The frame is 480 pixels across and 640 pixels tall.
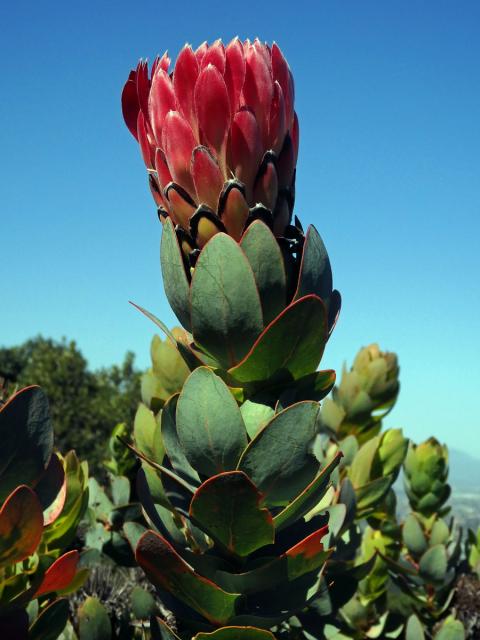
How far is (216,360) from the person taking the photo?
173 centimetres

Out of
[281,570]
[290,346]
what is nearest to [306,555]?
[281,570]

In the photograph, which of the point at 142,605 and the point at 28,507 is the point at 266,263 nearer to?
the point at 28,507

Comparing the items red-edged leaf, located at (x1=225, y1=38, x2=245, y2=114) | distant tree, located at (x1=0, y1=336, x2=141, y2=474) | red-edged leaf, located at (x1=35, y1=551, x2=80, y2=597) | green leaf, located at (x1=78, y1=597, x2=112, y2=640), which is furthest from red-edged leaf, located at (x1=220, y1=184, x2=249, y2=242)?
distant tree, located at (x1=0, y1=336, x2=141, y2=474)

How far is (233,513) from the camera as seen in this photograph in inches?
59.9

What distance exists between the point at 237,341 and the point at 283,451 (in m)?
0.27

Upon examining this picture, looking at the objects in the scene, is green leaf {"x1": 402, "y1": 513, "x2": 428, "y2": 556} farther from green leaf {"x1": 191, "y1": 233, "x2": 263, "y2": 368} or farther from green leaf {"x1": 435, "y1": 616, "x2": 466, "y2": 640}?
green leaf {"x1": 191, "y1": 233, "x2": 263, "y2": 368}

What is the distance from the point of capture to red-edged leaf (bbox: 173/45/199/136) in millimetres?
1714

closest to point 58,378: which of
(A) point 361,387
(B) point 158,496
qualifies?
(A) point 361,387

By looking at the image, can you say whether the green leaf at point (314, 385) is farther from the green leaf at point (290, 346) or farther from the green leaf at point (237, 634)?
the green leaf at point (237, 634)

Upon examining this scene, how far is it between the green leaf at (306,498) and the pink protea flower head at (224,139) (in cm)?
59

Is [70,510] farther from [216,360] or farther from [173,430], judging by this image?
[216,360]

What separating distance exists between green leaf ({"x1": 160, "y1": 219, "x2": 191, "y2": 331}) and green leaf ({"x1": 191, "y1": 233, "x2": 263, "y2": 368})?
8 centimetres

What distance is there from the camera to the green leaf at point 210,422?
5.13ft

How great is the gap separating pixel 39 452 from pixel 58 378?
19.6 meters
